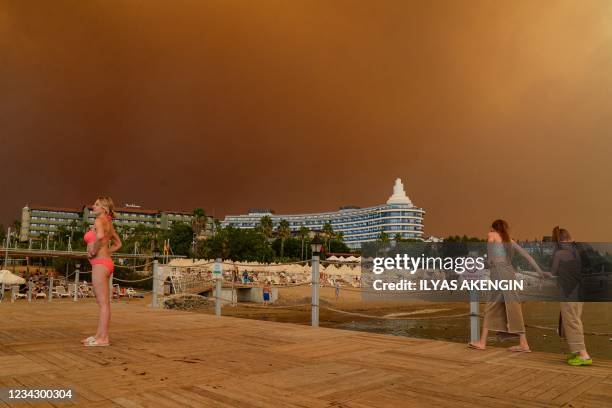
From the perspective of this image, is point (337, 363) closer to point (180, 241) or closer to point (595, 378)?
point (595, 378)

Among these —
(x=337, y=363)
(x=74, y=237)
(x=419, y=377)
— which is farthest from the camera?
(x=74, y=237)

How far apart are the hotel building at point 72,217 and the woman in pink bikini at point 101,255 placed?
534 feet

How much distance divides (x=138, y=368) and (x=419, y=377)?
2391 millimetres

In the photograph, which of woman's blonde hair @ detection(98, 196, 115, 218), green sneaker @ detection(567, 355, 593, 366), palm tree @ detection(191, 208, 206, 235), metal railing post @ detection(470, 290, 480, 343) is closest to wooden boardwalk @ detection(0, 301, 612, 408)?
green sneaker @ detection(567, 355, 593, 366)

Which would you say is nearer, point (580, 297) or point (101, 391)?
point (101, 391)

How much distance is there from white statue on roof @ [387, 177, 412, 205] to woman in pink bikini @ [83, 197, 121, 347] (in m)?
Result: 180

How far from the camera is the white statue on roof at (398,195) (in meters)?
184

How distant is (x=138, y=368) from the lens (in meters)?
4.03

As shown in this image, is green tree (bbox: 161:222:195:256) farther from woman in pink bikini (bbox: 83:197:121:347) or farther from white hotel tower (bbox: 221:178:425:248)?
woman in pink bikini (bbox: 83:197:121:347)

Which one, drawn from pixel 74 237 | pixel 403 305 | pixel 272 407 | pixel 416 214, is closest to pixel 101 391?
pixel 272 407

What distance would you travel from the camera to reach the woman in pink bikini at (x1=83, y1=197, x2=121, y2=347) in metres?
5.10

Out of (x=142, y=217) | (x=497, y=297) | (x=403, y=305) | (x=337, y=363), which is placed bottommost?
(x=403, y=305)

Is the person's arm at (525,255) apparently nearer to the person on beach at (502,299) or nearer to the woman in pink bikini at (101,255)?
the person on beach at (502,299)

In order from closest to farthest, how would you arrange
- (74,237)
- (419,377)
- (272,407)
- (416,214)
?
(272,407) < (419,377) < (74,237) < (416,214)
